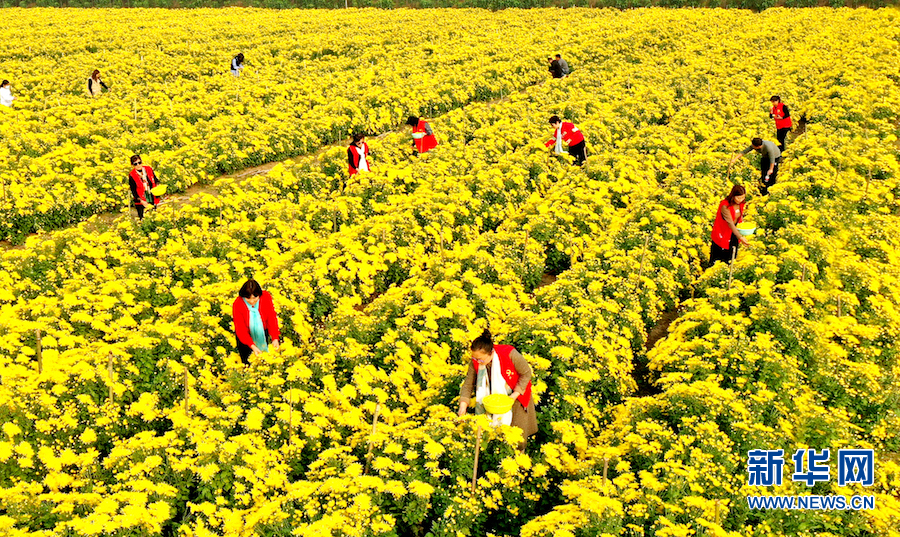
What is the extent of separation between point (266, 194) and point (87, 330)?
20.0ft

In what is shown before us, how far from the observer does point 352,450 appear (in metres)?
8.00

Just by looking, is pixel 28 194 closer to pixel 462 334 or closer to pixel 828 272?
pixel 462 334

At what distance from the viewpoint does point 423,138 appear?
18.2 metres

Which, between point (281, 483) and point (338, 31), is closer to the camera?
point (281, 483)

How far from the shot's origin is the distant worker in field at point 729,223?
457 inches

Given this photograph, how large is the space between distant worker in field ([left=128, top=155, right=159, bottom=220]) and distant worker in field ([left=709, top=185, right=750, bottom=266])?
12.3m

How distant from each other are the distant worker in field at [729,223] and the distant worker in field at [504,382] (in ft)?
19.8

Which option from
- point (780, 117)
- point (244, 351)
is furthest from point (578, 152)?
point (244, 351)

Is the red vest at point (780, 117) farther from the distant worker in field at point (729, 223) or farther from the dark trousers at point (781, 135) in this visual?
the distant worker in field at point (729, 223)

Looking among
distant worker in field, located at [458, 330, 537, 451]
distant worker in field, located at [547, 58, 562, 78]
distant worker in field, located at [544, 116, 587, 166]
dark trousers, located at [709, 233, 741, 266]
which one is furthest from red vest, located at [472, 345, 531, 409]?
distant worker in field, located at [547, 58, 562, 78]

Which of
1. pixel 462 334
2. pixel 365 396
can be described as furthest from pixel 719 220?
pixel 365 396

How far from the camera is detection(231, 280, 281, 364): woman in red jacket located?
367 inches

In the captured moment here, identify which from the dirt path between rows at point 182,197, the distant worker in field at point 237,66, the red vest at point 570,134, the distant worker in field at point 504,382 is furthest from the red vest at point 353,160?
the distant worker in field at point 237,66

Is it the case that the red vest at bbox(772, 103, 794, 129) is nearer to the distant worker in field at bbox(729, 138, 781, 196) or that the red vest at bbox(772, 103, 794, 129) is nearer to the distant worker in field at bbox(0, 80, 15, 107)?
the distant worker in field at bbox(729, 138, 781, 196)
